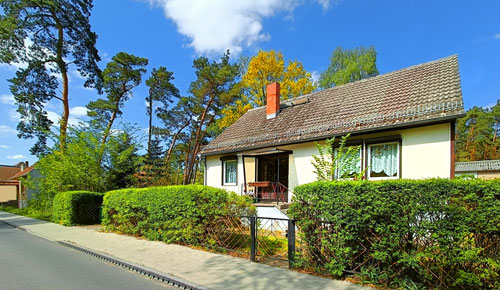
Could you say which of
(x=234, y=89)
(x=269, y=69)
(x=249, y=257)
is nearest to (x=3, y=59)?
(x=234, y=89)

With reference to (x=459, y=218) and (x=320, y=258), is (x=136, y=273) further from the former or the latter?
(x=459, y=218)

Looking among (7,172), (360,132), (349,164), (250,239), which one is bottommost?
(7,172)

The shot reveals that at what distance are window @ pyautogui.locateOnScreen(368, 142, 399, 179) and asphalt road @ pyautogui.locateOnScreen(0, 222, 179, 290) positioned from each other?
306 inches

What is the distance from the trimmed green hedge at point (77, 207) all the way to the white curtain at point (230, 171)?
302 inches

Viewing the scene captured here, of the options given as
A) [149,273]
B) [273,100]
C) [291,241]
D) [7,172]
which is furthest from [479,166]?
[7,172]

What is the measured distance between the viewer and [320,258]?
5.76 m

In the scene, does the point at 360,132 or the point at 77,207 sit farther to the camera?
the point at 77,207

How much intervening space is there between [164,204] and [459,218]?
8.04 meters

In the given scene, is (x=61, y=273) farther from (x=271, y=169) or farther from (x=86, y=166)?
(x=86, y=166)

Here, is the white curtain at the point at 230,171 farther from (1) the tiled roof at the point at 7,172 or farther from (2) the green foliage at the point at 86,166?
(1) the tiled roof at the point at 7,172

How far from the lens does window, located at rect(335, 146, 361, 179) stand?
9688 millimetres

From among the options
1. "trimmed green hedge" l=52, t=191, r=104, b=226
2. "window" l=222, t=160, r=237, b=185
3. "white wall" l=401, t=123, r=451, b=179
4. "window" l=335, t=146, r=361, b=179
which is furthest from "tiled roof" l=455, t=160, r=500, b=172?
"trimmed green hedge" l=52, t=191, r=104, b=226

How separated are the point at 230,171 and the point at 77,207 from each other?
858 centimetres

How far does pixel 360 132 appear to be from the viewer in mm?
10242
